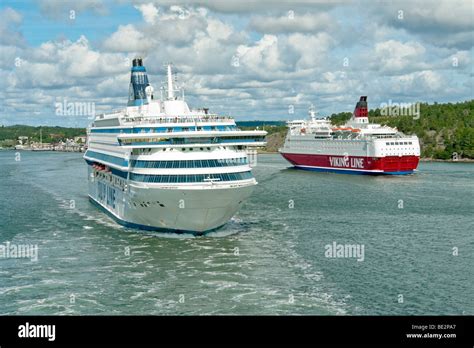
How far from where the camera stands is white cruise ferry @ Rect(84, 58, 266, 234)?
39.1 m

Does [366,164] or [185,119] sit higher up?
[185,119]

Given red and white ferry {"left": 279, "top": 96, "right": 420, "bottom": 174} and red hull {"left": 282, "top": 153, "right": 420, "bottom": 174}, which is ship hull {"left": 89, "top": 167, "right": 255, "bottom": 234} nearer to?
red hull {"left": 282, "top": 153, "right": 420, "bottom": 174}

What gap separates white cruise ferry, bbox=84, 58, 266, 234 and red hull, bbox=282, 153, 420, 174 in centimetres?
5763

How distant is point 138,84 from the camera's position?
57500 mm

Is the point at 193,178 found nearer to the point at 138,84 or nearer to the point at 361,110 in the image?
the point at 138,84

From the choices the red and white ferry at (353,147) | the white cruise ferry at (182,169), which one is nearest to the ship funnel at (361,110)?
the red and white ferry at (353,147)

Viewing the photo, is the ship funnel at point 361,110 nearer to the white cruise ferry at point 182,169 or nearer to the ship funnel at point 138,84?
the ship funnel at point 138,84

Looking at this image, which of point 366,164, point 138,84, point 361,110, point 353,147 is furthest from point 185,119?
point 361,110

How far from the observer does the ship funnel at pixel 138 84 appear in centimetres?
5669

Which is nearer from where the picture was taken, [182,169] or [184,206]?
[184,206]

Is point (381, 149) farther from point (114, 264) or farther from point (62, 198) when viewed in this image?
point (114, 264)

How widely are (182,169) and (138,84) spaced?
20.8m

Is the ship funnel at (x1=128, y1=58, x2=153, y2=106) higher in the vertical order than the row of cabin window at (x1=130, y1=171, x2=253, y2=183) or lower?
higher

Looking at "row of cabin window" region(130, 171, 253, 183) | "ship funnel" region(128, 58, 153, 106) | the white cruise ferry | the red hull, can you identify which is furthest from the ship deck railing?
the red hull
